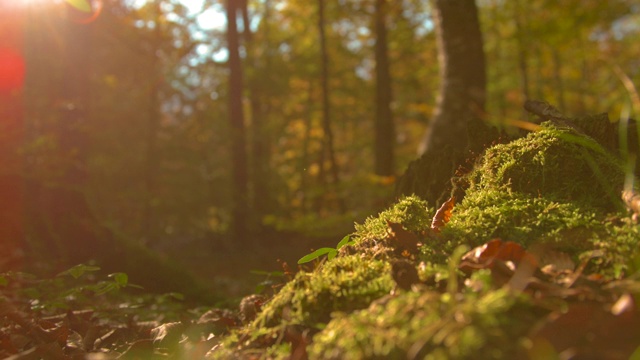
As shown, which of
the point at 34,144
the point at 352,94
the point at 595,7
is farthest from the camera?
the point at 352,94

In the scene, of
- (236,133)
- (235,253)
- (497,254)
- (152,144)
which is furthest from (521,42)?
(497,254)

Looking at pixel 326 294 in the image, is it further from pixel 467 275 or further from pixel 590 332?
pixel 590 332

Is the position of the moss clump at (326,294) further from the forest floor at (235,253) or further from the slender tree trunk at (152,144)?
the slender tree trunk at (152,144)

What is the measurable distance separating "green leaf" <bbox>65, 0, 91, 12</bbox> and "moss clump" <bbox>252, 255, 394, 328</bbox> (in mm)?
8121

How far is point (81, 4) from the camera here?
8.59 meters

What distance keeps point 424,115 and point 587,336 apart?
2102 centimetres

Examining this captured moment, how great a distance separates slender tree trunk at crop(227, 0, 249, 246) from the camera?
15812 millimetres

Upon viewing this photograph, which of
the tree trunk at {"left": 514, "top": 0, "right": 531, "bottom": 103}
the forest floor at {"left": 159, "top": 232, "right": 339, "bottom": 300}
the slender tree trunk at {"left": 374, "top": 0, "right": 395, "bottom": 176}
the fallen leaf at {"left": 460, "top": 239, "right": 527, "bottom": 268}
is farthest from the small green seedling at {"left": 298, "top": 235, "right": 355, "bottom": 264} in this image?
the tree trunk at {"left": 514, "top": 0, "right": 531, "bottom": 103}

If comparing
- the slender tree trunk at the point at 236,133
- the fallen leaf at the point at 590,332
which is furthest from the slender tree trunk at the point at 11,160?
the slender tree trunk at the point at 236,133

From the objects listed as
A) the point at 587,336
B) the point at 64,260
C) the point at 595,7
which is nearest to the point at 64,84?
the point at 64,260

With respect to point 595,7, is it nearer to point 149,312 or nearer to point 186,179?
point 149,312

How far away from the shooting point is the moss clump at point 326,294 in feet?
5.77

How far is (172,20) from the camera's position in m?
20.8

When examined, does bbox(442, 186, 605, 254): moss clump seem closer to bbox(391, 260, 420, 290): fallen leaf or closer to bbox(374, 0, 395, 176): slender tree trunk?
bbox(391, 260, 420, 290): fallen leaf
